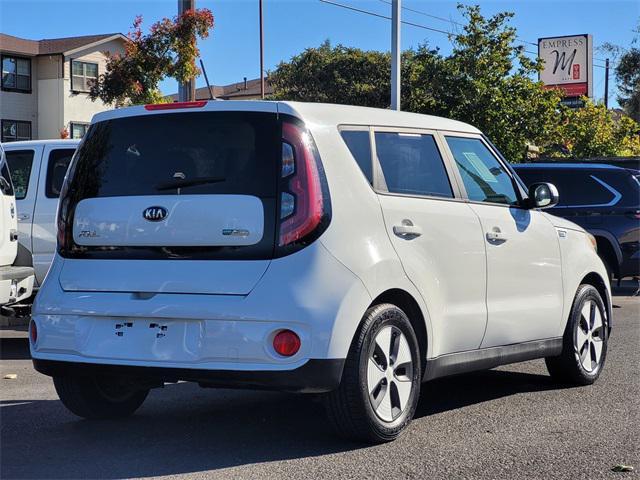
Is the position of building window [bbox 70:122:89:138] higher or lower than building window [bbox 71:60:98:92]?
lower

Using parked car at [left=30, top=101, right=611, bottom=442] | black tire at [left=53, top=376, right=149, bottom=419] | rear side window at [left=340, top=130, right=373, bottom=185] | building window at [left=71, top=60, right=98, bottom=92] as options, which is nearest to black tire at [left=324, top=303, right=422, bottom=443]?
parked car at [left=30, top=101, right=611, bottom=442]

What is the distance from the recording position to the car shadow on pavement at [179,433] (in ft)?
16.1

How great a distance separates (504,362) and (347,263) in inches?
73.7

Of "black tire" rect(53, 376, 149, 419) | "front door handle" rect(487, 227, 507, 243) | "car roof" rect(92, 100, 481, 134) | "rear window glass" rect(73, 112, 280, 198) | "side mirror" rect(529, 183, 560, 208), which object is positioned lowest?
"black tire" rect(53, 376, 149, 419)

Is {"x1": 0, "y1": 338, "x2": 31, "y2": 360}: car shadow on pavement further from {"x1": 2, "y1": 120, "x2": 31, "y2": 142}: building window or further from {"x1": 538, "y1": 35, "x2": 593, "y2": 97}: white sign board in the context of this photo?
{"x1": 2, "y1": 120, "x2": 31, "y2": 142}: building window

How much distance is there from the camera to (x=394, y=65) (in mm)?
19125

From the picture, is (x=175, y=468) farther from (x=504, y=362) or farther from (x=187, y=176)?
(x=504, y=362)

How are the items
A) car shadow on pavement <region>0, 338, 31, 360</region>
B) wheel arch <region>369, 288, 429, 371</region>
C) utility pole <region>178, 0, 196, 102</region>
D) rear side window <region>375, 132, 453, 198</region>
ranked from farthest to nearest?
utility pole <region>178, 0, 196, 102</region>, car shadow on pavement <region>0, 338, 31, 360</region>, rear side window <region>375, 132, 453, 198</region>, wheel arch <region>369, 288, 429, 371</region>

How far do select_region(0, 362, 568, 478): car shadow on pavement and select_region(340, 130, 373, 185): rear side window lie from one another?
1.53 meters

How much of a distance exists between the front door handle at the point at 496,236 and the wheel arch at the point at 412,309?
3.04 ft

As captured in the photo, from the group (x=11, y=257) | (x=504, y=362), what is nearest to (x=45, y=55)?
(x=11, y=257)

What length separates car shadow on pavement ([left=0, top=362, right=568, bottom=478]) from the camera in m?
4.91

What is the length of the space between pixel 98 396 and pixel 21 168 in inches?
197

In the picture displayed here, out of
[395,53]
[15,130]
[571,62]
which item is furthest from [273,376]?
[15,130]
